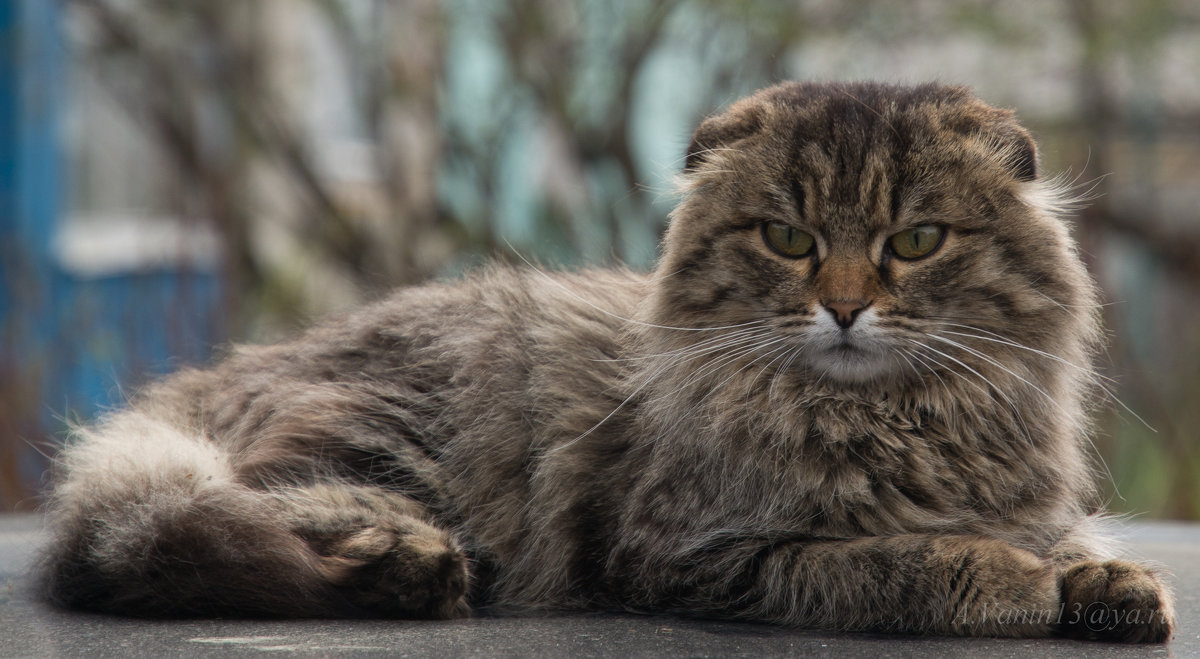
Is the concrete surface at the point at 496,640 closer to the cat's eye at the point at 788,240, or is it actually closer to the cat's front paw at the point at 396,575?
the cat's front paw at the point at 396,575

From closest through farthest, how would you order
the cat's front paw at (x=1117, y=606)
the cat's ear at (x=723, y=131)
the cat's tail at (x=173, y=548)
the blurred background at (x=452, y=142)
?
1. the cat's front paw at (x=1117, y=606)
2. the cat's tail at (x=173, y=548)
3. the cat's ear at (x=723, y=131)
4. the blurred background at (x=452, y=142)

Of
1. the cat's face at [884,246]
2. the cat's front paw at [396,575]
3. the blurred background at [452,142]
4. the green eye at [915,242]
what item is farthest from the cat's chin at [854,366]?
the blurred background at [452,142]

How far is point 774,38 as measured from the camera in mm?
5734

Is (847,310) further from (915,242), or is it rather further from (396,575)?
(396,575)

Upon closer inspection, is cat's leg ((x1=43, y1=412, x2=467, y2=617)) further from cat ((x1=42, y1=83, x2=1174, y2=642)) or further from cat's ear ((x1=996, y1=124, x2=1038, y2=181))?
cat's ear ((x1=996, y1=124, x2=1038, y2=181))

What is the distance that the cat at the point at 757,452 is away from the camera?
2109mm

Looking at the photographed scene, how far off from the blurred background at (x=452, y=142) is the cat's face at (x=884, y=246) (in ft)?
10.8

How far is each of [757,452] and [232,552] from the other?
1059 mm

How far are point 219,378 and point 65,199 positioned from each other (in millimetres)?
6240

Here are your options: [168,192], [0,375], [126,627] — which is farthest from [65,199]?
[126,627]

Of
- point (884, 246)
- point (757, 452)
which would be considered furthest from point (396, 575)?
point (884, 246)

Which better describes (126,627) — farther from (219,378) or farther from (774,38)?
(774,38)

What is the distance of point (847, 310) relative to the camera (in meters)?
2.12

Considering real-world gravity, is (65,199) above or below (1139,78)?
below
